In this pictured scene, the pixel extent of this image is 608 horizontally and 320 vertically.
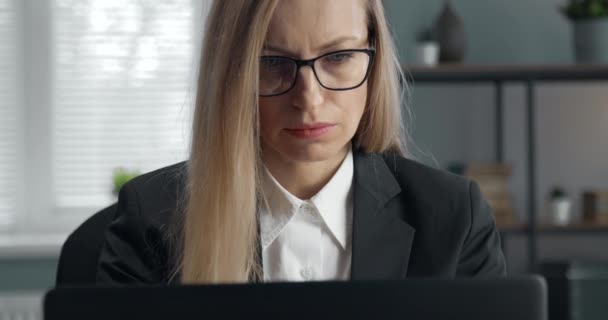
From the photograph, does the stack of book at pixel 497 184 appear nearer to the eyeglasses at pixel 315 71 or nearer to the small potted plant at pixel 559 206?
the small potted plant at pixel 559 206

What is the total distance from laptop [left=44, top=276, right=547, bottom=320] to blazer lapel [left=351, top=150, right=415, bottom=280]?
0.50 meters

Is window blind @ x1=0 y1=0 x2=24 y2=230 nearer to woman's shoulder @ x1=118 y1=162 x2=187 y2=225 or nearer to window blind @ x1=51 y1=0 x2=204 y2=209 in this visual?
window blind @ x1=51 y1=0 x2=204 y2=209

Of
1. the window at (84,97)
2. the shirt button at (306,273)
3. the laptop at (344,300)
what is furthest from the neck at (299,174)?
the window at (84,97)

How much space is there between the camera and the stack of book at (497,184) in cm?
306

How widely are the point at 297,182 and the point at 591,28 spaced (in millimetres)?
2192

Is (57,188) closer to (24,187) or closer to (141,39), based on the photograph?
(24,187)

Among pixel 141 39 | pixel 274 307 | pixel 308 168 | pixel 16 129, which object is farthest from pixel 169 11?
pixel 274 307

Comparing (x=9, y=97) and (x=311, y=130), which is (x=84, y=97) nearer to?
(x=9, y=97)

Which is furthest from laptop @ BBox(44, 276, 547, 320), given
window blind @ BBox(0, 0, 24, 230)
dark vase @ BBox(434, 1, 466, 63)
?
window blind @ BBox(0, 0, 24, 230)

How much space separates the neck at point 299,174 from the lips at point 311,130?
117 millimetres

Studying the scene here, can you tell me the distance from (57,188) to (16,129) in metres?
0.30

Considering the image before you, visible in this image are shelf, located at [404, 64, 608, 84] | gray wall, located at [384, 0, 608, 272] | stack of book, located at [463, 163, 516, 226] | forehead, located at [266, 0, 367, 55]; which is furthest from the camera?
gray wall, located at [384, 0, 608, 272]

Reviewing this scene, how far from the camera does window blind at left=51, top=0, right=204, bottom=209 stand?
11.2 feet

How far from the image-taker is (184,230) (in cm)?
112
